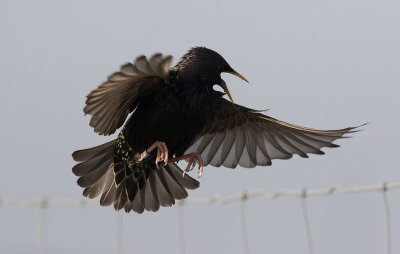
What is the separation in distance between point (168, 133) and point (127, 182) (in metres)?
0.48

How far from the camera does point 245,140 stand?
4.64 m

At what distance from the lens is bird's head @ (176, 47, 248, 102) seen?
145 inches

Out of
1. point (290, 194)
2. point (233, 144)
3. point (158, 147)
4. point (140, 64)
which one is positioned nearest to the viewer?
point (140, 64)

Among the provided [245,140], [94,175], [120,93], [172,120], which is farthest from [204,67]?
[245,140]

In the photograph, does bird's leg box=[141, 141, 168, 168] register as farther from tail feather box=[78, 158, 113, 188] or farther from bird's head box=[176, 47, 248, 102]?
tail feather box=[78, 158, 113, 188]

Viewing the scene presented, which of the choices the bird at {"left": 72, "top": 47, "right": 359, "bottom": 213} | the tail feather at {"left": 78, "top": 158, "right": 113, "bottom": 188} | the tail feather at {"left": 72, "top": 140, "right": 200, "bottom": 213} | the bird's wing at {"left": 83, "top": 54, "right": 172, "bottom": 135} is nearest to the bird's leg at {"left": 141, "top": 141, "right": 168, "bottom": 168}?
the bird at {"left": 72, "top": 47, "right": 359, "bottom": 213}

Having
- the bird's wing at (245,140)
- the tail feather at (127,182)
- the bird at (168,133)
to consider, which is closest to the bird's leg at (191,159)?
the bird at (168,133)

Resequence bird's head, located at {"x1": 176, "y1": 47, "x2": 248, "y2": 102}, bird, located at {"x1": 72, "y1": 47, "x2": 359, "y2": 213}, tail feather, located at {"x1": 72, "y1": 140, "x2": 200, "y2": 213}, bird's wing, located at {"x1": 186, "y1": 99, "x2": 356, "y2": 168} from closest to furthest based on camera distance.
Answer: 1. bird, located at {"x1": 72, "y1": 47, "x2": 359, "y2": 213}
2. bird's head, located at {"x1": 176, "y1": 47, "x2": 248, "y2": 102}
3. tail feather, located at {"x1": 72, "y1": 140, "x2": 200, "y2": 213}
4. bird's wing, located at {"x1": 186, "y1": 99, "x2": 356, "y2": 168}

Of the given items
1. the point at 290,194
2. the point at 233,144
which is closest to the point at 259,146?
the point at 233,144

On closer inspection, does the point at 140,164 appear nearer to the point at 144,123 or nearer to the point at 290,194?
the point at 144,123

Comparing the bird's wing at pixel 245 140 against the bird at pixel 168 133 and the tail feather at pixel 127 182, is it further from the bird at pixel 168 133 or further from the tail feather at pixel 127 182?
the tail feather at pixel 127 182

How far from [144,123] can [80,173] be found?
70cm

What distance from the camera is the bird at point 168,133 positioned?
11.6 ft

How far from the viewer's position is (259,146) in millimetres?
4559
